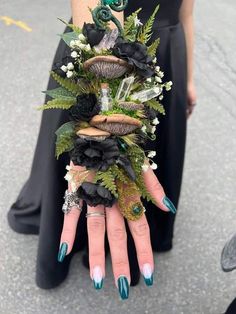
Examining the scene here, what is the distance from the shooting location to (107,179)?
76 centimetres

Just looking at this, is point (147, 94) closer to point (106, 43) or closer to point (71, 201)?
point (106, 43)

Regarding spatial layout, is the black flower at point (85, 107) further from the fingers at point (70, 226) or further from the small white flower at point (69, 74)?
the fingers at point (70, 226)

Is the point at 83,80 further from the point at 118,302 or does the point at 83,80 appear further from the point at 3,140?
the point at 3,140

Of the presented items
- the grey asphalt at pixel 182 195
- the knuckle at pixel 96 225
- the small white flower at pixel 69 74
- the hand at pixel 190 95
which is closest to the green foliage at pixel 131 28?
the small white flower at pixel 69 74

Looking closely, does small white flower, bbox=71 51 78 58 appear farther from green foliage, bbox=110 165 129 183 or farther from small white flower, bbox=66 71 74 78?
green foliage, bbox=110 165 129 183

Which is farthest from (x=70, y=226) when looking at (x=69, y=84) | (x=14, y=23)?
(x=14, y=23)

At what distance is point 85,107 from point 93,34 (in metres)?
0.13

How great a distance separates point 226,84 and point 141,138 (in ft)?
7.95

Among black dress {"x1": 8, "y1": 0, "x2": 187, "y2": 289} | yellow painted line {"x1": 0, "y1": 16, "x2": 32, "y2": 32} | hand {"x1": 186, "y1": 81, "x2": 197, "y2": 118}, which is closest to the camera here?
black dress {"x1": 8, "y1": 0, "x2": 187, "y2": 289}

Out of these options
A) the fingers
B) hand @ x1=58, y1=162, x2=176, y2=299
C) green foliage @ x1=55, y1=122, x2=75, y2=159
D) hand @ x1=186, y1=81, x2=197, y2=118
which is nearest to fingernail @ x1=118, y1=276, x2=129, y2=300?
hand @ x1=58, y1=162, x2=176, y2=299

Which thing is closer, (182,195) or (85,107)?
(85,107)

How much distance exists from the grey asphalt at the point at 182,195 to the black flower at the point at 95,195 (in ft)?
3.05

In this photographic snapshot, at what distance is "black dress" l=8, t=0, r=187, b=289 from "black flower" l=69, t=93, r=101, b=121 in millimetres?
531

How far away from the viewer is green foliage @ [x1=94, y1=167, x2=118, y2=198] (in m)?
0.75
